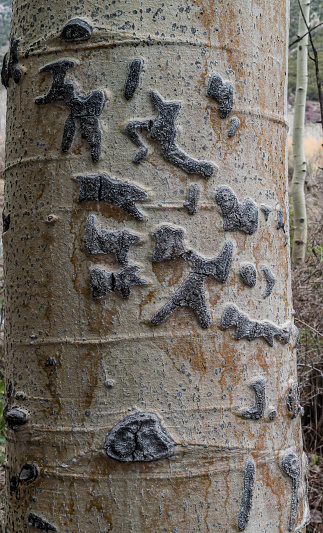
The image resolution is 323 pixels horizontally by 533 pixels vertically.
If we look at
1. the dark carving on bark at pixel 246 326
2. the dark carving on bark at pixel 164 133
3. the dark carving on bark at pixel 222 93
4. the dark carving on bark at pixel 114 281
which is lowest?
the dark carving on bark at pixel 246 326

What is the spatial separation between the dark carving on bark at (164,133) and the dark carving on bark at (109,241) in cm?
13

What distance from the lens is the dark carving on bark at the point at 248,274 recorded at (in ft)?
2.65

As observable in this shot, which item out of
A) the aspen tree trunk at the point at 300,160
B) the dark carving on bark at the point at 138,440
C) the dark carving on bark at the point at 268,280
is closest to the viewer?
the dark carving on bark at the point at 138,440

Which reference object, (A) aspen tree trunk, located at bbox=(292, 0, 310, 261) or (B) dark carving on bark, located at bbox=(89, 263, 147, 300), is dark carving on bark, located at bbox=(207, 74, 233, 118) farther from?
(A) aspen tree trunk, located at bbox=(292, 0, 310, 261)

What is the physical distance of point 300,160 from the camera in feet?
23.2

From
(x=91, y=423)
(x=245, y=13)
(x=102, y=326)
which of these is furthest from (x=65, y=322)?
(x=245, y=13)

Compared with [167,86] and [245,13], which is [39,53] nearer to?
[167,86]

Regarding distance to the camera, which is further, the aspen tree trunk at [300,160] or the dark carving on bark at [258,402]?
the aspen tree trunk at [300,160]

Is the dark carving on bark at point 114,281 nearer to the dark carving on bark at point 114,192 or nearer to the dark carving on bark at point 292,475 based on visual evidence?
the dark carving on bark at point 114,192

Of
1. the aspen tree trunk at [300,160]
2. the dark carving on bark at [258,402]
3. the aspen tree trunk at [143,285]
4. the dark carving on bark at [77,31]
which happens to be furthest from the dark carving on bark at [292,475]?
the aspen tree trunk at [300,160]

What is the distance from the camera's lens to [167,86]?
0.78 m

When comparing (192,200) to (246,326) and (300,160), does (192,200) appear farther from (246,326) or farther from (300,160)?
(300,160)

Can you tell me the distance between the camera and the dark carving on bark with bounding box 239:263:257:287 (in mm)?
808

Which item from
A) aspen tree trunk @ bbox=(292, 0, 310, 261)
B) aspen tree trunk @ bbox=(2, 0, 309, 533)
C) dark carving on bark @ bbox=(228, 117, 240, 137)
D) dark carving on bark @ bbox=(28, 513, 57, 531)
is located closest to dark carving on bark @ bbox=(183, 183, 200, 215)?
aspen tree trunk @ bbox=(2, 0, 309, 533)
